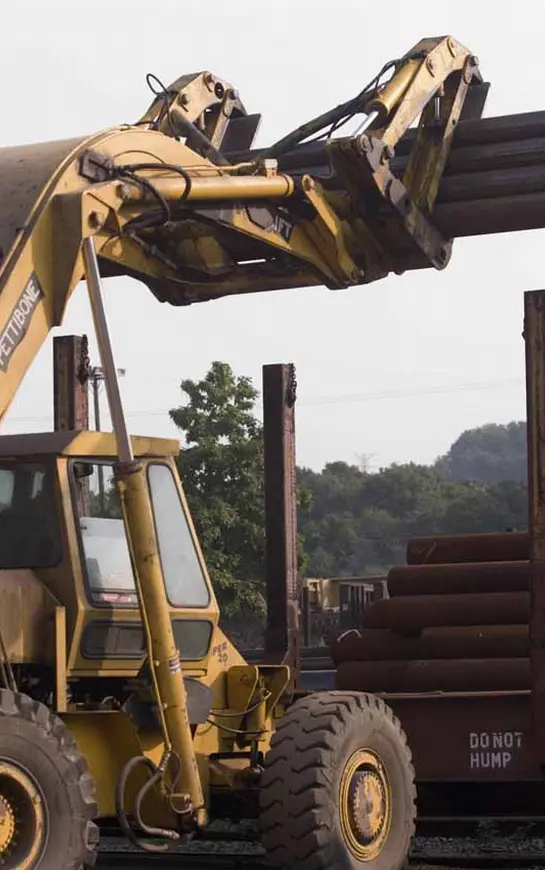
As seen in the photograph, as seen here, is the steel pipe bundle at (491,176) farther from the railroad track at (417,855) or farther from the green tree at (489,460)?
the green tree at (489,460)

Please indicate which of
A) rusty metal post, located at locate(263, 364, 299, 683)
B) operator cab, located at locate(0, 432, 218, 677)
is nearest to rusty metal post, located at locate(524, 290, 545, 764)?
operator cab, located at locate(0, 432, 218, 677)

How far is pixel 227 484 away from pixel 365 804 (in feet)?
98.1

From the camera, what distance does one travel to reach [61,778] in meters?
7.04

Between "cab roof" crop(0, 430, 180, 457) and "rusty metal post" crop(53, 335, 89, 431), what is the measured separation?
162 inches

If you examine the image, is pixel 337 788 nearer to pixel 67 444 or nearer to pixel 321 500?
pixel 67 444

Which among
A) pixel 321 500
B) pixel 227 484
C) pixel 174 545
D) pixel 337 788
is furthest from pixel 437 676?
pixel 321 500

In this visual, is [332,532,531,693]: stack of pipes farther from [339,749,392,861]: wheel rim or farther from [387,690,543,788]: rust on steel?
[339,749,392,861]: wheel rim

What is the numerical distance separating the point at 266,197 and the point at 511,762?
4064mm

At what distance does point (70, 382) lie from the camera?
508 inches

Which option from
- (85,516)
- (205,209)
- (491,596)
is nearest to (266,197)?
(205,209)

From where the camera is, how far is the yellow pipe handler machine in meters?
7.50

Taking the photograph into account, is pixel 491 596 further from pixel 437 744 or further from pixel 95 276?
pixel 95 276

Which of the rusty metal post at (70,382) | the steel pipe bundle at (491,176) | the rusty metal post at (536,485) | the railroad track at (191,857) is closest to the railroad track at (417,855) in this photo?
the railroad track at (191,857)

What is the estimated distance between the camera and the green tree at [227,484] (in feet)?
122
